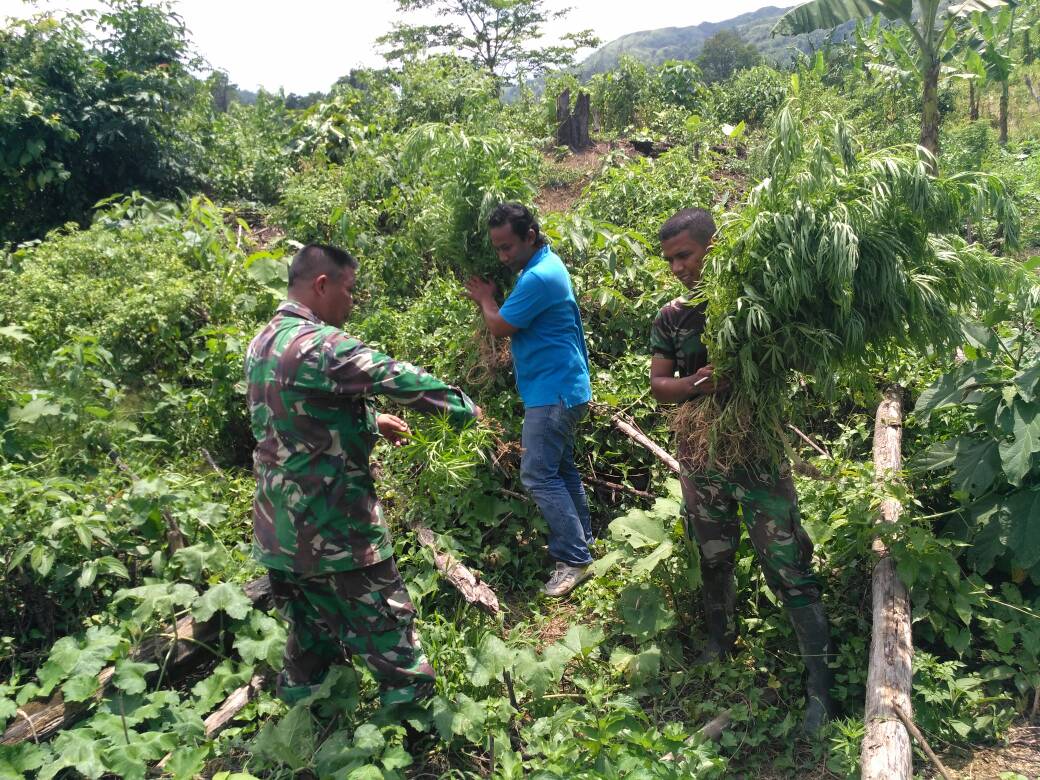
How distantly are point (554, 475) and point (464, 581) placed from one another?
732 millimetres

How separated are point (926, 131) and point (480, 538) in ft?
27.1

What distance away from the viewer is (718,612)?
3496 mm

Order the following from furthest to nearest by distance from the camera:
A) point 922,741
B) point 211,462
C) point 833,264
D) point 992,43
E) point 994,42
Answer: point 994,42 → point 992,43 → point 211,462 → point 833,264 → point 922,741

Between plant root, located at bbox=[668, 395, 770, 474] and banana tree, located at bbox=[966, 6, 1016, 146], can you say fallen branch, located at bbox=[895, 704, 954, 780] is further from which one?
banana tree, located at bbox=[966, 6, 1016, 146]

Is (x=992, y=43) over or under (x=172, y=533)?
over

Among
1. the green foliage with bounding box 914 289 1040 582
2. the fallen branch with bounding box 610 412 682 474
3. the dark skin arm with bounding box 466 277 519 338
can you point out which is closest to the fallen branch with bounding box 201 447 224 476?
the dark skin arm with bounding box 466 277 519 338

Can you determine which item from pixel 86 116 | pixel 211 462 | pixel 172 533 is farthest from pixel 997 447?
pixel 86 116

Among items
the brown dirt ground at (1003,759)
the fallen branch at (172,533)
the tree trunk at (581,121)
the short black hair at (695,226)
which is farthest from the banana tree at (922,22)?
the fallen branch at (172,533)

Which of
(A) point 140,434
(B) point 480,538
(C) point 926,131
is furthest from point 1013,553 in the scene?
(C) point 926,131

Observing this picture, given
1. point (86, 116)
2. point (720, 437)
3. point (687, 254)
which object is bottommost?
point (720, 437)

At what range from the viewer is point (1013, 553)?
3.34 meters

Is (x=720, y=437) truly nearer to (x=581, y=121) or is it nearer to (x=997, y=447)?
(x=997, y=447)

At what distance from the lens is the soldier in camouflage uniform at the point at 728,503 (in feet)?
10.2

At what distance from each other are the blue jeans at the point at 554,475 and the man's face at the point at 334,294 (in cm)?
135
